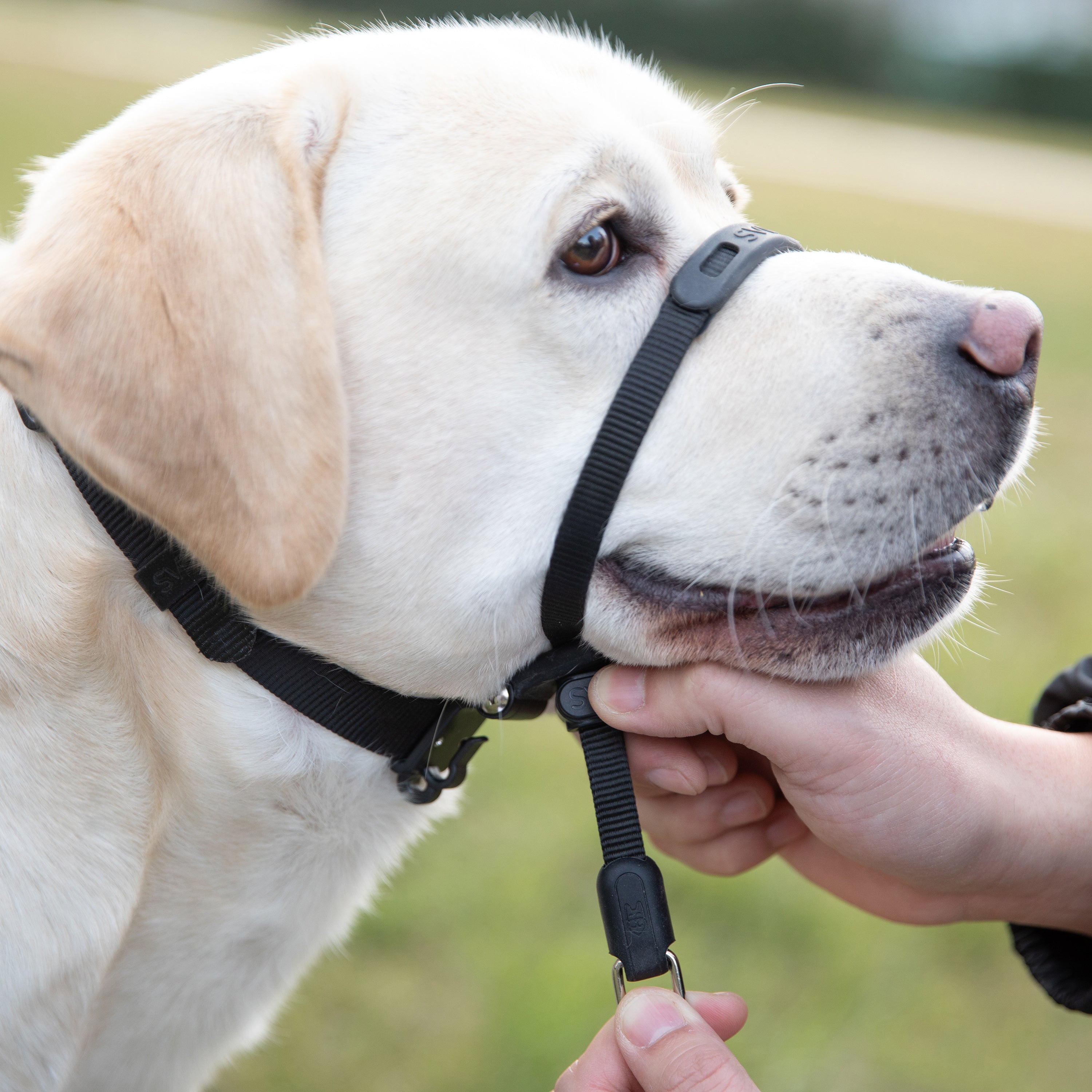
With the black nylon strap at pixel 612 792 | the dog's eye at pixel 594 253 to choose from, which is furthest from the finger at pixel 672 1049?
the dog's eye at pixel 594 253

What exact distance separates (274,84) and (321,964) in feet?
9.08

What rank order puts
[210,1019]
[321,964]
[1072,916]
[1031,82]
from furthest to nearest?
1. [1031,82]
2. [321,964]
3. [1072,916]
4. [210,1019]

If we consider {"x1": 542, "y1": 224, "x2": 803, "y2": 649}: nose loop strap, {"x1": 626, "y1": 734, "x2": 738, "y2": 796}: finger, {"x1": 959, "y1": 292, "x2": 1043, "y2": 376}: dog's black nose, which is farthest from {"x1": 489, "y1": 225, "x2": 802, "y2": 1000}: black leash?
{"x1": 959, "y1": 292, "x2": 1043, "y2": 376}: dog's black nose

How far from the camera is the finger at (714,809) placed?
2613mm

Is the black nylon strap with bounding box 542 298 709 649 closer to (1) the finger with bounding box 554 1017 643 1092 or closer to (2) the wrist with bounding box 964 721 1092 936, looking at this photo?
(1) the finger with bounding box 554 1017 643 1092

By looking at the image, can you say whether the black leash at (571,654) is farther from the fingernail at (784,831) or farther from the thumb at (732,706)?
the fingernail at (784,831)

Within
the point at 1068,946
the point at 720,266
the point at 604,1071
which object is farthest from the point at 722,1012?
the point at 720,266

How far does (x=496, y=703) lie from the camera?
2121 millimetres

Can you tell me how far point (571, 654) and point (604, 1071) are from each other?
0.74 meters

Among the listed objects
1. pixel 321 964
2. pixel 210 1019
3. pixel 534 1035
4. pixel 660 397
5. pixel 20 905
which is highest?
pixel 660 397

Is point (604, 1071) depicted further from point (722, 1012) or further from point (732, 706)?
point (732, 706)

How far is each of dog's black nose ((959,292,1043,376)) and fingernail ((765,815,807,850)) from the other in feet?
4.36

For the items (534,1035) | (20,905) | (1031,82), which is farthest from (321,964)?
(1031,82)

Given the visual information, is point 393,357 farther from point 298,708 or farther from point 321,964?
point 321,964
